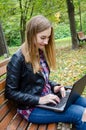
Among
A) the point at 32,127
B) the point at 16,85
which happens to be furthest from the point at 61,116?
the point at 16,85

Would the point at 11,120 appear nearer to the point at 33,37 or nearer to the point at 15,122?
the point at 15,122

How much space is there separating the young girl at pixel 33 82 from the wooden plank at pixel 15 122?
101mm

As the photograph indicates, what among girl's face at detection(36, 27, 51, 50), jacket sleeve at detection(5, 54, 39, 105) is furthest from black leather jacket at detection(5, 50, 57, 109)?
girl's face at detection(36, 27, 51, 50)

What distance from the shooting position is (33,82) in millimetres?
3109

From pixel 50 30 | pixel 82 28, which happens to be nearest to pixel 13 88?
pixel 50 30

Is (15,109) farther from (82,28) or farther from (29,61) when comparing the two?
(82,28)

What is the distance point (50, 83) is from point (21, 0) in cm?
1390

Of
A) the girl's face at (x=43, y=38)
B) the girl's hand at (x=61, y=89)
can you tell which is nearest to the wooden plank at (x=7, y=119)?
the girl's hand at (x=61, y=89)

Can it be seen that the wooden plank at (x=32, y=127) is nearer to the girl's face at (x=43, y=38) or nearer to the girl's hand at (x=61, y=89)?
the girl's hand at (x=61, y=89)

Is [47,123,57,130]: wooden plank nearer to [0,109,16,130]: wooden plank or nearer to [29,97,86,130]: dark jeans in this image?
[29,97,86,130]: dark jeans

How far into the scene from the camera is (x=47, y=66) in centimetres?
344

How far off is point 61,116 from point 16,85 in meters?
0.57

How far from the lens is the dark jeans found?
3000 millimetres

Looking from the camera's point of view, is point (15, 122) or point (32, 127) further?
point (15, 122)
